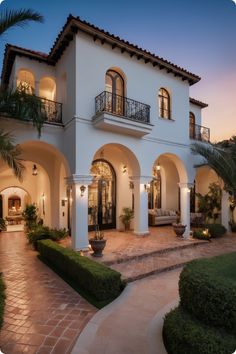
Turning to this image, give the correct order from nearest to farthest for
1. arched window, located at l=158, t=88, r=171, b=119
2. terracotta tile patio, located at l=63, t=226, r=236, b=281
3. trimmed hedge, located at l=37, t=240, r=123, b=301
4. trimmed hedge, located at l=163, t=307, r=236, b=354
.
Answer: trimmed hedge, located at l=163, t=307, r=236, b=354
trimmed hedge, located at l=37, t=240, r=123, b=301
terracotta tile patio, located at l=63, t=226, r=236, b=281
arched window, located at l=158, t=88, r=171, b=119

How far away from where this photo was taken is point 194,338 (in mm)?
3377

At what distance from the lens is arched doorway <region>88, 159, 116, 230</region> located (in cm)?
1405

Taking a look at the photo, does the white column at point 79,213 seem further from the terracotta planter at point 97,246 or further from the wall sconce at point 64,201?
the wall sconce at point 64,201

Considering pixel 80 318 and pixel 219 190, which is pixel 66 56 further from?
pixel 219 190

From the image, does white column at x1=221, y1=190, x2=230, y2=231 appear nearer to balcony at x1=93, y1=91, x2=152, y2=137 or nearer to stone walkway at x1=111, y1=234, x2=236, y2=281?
stone walkway at x1=111, y1=234, x2=236, y2=281

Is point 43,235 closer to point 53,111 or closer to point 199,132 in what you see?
point 53,111

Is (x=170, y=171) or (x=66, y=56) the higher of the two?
(x=66, y=56)

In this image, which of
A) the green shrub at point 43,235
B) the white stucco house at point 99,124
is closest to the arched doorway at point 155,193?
the white stucco house at point 99,124

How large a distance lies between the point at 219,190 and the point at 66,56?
40.0ft

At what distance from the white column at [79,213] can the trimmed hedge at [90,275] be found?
154 cm

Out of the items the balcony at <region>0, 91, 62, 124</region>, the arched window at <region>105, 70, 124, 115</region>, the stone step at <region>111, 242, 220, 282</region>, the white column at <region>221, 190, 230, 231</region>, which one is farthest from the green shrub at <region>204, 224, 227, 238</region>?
the balcony at <region>0, 91, 62, 124</region>

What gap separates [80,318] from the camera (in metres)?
5.02

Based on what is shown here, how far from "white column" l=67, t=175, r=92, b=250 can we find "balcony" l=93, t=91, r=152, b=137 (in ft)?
8.38

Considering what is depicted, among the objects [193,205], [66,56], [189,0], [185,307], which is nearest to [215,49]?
[189,0]
